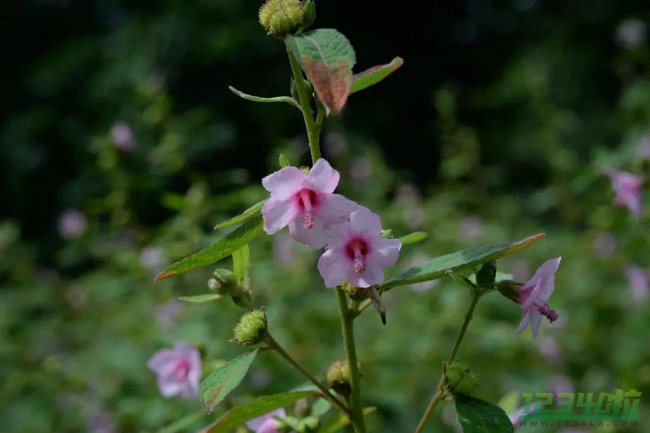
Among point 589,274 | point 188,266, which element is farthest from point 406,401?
point 188,266

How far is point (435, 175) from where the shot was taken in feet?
20.0

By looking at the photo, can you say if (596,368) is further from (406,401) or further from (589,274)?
(406,401)

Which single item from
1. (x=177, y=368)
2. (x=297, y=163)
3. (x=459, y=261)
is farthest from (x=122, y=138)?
(x=459, y=261)

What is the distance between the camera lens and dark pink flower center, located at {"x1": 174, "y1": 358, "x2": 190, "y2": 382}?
0.90 meters

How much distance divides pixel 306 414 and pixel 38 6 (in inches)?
240

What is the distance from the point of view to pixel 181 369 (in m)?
0.91

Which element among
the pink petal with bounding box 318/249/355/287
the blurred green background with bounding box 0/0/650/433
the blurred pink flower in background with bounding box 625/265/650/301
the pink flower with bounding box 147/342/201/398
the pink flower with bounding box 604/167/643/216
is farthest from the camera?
the blurred pink flower in background with bounding box 625/265/650/301

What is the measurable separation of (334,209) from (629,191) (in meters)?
0.89

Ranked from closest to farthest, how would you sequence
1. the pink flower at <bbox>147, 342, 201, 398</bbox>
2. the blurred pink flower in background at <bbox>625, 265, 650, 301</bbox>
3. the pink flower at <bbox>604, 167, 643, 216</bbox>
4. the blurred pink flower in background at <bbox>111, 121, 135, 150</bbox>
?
1. the pink flower at <bbox>147, 342, 201, 398</bbox>
2. the pink flower at <bbox>604, 167, 643, 216</bbox>
3. the blurred pink flower in background at <bbox>625, 265, 650, 301</bbox>
4. the blurred pink flower in background at <bbox>111, 121, 135, 150</bbox>

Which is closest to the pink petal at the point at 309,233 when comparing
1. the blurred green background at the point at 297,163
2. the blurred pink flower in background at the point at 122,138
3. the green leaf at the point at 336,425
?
the green leaf at the point at 336,425

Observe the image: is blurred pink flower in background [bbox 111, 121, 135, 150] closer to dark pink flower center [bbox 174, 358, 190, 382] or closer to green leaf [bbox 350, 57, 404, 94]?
dark pink flower center [bbox 174, 358, 190, 382]

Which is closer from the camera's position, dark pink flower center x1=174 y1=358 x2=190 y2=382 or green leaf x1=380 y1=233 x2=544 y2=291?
green leaf x1=380 y1=233 x2=544 y2=291

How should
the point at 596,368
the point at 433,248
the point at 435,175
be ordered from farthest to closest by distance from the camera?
1. the point at 435,175
2. the point at 433,248
3. the point at 596,368

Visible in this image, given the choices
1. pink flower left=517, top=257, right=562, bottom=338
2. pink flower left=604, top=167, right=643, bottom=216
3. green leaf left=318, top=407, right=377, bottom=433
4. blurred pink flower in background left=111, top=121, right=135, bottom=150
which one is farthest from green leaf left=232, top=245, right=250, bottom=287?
blurred pink flower in background left=111, top=121, right=135, bottom=150
